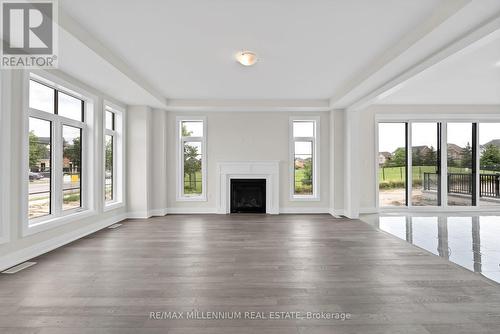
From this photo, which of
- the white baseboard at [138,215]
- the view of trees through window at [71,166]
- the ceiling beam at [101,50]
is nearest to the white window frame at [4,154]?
the ceiling beam at [101,50]

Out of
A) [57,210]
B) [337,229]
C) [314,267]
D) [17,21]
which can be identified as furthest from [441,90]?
[57,210]

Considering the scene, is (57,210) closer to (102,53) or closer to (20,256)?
(20,256)

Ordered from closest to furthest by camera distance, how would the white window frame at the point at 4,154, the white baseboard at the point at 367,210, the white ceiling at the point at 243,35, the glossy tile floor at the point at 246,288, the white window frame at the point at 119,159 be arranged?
the glossy tile floor at the point at 246,288 → the white ceiling at the point at 243,35 → the white window frame at the point at 4,154 → the white window frame at the point at 119,159 → the white baseboard at the point at 367,210

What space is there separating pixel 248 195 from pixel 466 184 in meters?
5.56

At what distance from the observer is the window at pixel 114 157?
586cm

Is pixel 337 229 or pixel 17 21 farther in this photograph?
pixel 337 229

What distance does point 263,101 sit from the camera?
6406 millimetres

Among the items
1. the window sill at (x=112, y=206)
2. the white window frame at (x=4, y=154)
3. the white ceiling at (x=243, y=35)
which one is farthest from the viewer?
the window sill at (x=112, y=206)

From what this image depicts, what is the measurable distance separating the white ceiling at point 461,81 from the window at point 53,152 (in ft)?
17.4

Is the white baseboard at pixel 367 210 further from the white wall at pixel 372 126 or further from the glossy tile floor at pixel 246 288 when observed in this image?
the glossy tile floor at pixel 246 288

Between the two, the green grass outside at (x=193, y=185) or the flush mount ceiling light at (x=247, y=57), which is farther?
the green grass outside at (x=193, y=185)

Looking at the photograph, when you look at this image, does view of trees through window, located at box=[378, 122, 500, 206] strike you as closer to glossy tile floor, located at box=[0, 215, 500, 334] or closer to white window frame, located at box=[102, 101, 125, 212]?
glossy tile floor, located at box=[0, 215, 500, 334]

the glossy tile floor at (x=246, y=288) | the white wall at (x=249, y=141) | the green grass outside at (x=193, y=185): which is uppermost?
the white wall at (x=249, y=141)

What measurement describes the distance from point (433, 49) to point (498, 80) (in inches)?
116
